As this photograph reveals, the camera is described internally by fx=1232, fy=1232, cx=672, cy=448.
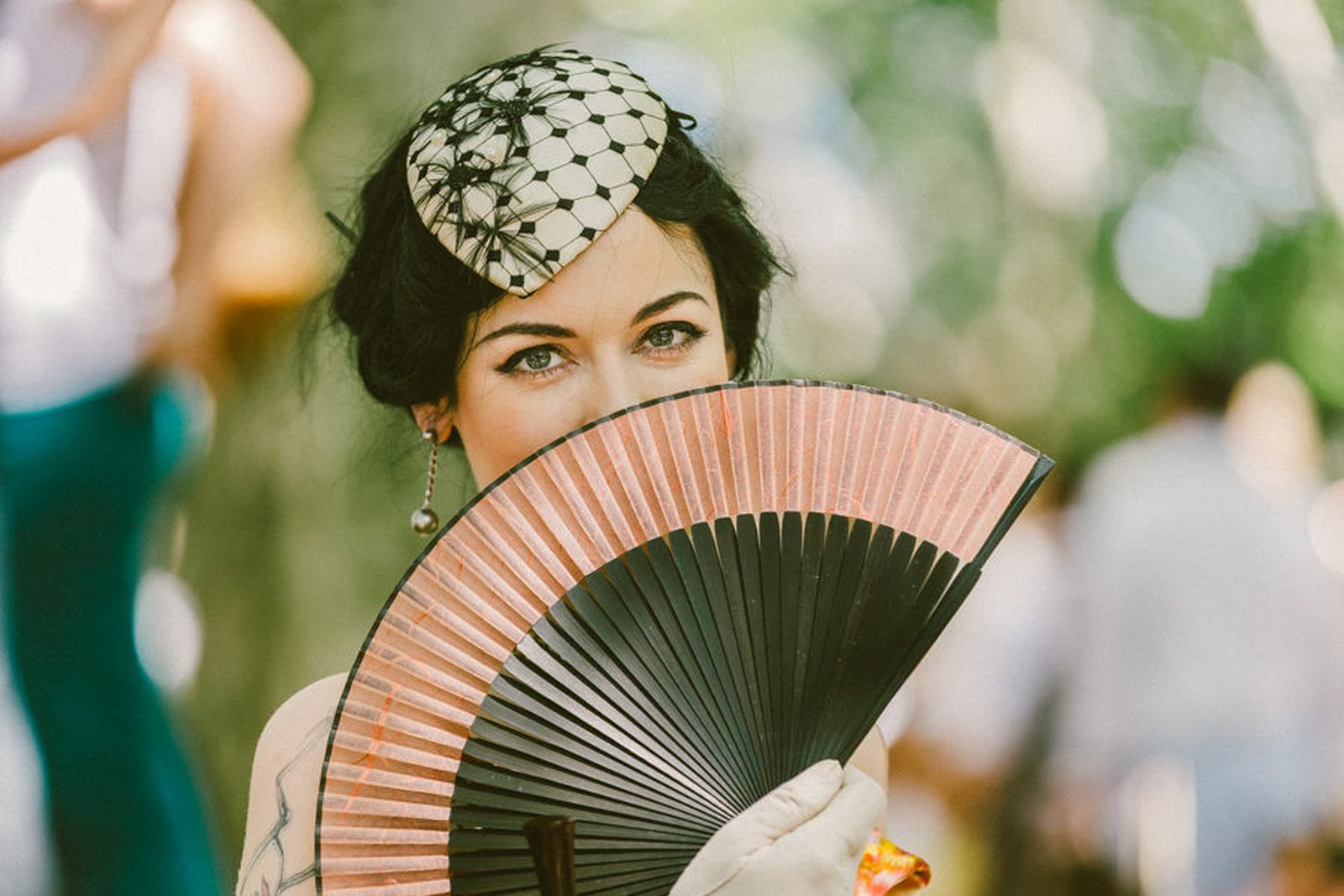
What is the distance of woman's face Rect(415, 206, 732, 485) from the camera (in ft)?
3.62

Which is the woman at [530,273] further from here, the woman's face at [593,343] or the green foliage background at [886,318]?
the green foliage background at [886,318]

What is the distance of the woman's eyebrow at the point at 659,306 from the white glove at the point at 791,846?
1.40 feet

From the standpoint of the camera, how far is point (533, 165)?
1093mm

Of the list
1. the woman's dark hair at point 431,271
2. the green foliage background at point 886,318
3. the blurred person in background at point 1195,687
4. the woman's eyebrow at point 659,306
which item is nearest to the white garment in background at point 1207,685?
the blurred person in background at point 1195,687

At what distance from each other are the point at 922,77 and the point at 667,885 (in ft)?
4.98

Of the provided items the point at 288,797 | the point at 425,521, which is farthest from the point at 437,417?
the point at 288,797

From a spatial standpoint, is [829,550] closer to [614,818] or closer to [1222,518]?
[614,818]

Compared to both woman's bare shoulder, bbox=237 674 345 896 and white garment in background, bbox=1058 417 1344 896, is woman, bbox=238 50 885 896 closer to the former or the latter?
woman's bare shoulder, bbox=237 674 345 896

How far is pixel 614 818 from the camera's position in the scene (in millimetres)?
939

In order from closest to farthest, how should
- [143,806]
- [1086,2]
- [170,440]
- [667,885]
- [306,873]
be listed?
[667,885]
[306,873]
[143,806]
[170,440]
[1086,2]

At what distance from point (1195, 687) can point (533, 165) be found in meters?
1.51

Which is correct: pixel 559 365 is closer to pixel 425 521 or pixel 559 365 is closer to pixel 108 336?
pixel 425 521

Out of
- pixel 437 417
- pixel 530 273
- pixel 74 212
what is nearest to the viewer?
pixel 530 273

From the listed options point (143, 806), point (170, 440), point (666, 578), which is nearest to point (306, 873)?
point (666, 578)
